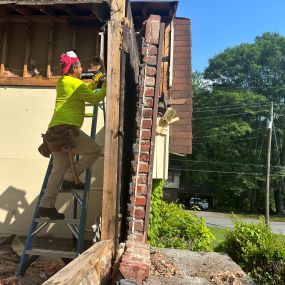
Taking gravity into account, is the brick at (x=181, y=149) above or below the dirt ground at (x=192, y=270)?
above

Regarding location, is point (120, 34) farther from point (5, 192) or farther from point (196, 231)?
point (196, 231)

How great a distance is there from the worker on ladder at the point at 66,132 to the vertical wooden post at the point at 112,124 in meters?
0.56

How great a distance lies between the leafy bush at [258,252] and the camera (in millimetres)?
6578

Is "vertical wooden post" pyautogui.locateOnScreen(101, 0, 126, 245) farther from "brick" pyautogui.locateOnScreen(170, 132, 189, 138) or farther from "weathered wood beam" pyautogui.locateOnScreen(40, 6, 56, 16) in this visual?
"brick" pyautogui.locateOnScreen(170, 132, 189, 138)

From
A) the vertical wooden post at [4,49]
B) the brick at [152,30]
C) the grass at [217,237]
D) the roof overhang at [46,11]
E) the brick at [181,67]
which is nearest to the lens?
the brick at [152,30]

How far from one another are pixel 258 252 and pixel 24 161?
Result: 427cm

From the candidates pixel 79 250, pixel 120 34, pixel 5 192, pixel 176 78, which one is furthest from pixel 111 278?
pixel 176 78

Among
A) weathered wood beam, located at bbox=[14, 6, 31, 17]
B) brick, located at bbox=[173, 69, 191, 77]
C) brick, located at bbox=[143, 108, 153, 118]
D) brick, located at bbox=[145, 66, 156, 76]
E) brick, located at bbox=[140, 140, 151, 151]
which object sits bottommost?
brick, located at bbox=[140, 140, 151, 151]

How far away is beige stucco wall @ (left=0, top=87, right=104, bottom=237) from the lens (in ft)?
21.9

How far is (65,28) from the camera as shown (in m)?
7.50

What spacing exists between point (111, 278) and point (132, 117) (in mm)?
2407

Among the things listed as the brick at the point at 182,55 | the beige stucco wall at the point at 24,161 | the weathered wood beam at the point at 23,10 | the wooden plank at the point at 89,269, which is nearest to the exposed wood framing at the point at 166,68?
the beige stucco wall at the point at 24,161

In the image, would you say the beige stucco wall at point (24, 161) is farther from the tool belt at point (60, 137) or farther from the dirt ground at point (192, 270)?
the dirt ground at point (192, 270)

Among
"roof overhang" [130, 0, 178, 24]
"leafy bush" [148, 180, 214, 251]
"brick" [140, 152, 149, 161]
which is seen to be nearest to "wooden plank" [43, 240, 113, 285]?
"brick" [140, 152, 149, 161]
